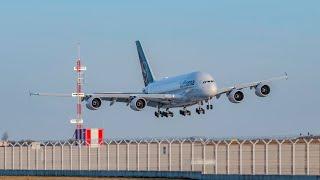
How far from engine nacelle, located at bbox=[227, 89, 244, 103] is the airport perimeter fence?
36.4 metres

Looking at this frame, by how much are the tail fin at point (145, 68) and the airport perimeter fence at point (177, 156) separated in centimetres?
6065

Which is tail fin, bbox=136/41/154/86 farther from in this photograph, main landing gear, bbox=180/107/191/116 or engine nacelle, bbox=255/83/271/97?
engine nacelle, bbox=255/83/271/97

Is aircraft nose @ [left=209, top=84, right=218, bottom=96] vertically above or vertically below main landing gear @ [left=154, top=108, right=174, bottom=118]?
above

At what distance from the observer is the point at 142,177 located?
8625cm

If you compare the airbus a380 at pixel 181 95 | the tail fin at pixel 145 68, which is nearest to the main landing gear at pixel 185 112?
the airbus a380 at pixel 181 95

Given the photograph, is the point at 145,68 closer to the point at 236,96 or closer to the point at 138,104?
the point at 138,104

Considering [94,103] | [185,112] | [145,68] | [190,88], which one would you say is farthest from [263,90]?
[145,68]

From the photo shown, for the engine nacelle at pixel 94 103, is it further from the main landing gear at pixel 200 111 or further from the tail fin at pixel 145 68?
the tail fin at pixel 145 68

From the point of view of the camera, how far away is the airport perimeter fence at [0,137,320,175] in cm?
7938

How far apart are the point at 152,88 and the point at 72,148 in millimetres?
49767

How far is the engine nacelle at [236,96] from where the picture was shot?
13425cm

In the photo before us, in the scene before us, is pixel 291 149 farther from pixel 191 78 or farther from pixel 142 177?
pixel 191 78

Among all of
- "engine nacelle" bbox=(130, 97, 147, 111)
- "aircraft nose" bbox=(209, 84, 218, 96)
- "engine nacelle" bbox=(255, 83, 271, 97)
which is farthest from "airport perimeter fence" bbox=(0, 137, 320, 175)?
"engine nacelle" bbox=(255, 83, 271, 97)

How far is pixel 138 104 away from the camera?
440ft
